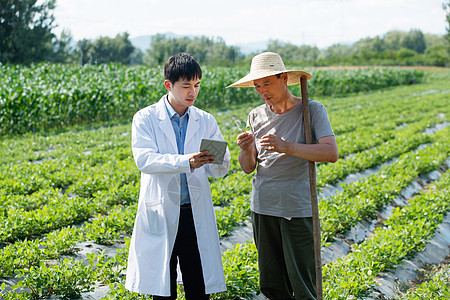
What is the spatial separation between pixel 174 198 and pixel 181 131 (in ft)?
1.45

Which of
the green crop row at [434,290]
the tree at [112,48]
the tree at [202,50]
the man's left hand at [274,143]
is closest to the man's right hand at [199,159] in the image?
the man's left hand at [274,143]

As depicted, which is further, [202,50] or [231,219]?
[202,50]

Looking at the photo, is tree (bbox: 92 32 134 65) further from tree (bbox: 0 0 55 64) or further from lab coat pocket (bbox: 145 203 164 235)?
lab coat pocket (bbox: 145 203 164 235)

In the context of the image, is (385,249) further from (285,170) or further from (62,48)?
(62,48)

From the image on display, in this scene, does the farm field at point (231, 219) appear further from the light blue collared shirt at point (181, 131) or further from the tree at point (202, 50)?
the tree at point (202, 50)

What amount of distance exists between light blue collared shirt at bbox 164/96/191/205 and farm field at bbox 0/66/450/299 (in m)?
1.09

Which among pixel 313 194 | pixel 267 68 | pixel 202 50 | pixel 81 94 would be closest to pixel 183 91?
pixel 267 68

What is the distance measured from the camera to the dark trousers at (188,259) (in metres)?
2.74

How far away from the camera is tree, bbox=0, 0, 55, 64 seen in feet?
101

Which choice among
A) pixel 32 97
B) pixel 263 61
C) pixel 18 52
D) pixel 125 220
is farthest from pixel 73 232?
pixel 18 52

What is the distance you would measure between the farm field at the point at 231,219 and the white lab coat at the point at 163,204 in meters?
0.80

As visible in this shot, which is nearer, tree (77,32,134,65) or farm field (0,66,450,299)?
farm field (0,66,450,299)

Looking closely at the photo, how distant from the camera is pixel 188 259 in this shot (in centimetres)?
280

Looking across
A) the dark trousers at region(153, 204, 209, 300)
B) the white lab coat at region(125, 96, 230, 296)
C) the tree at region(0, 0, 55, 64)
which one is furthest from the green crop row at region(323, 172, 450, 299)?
the tree at region(0, 0, 55, 64)
